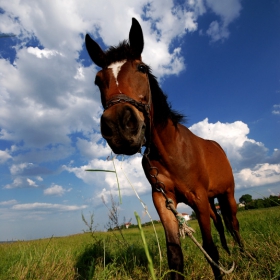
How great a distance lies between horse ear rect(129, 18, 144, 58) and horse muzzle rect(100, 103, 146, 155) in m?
1.36

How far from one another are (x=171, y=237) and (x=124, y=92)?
2.01 m

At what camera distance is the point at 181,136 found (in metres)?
3.90

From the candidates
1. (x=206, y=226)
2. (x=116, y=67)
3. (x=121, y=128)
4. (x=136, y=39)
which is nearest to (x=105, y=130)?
(x=121, y=128)

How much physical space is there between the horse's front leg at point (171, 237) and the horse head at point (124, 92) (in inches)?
41.6

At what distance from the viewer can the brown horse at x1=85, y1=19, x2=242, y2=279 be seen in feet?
7.98

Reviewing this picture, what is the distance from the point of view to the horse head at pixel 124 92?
2361 mm

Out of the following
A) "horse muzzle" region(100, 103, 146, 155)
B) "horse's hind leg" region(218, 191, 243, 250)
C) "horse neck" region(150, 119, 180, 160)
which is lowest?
"horse's hind leg" region(218, 191, 243, 250)

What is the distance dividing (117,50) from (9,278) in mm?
3319

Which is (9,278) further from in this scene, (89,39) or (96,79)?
(89,39)

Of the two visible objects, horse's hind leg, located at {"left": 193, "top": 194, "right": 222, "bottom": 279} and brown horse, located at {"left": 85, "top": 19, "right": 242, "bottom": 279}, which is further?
horse's hind leg, located at {"left": 193, "top": 194, "right": 222, "bottom": 279}

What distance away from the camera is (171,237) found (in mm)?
3189

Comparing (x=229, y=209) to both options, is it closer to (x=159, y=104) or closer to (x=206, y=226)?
(x=206, y=226)

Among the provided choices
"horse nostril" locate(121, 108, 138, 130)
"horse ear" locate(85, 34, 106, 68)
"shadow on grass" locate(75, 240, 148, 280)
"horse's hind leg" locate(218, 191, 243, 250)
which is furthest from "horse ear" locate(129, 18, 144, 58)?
"horse's hind leg" locate(218, 191, 243, 250)

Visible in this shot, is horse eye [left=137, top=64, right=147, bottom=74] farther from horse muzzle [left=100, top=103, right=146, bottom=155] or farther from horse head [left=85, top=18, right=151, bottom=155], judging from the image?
horse muzzle [left=100, top=103, right=146, bottom=155]
